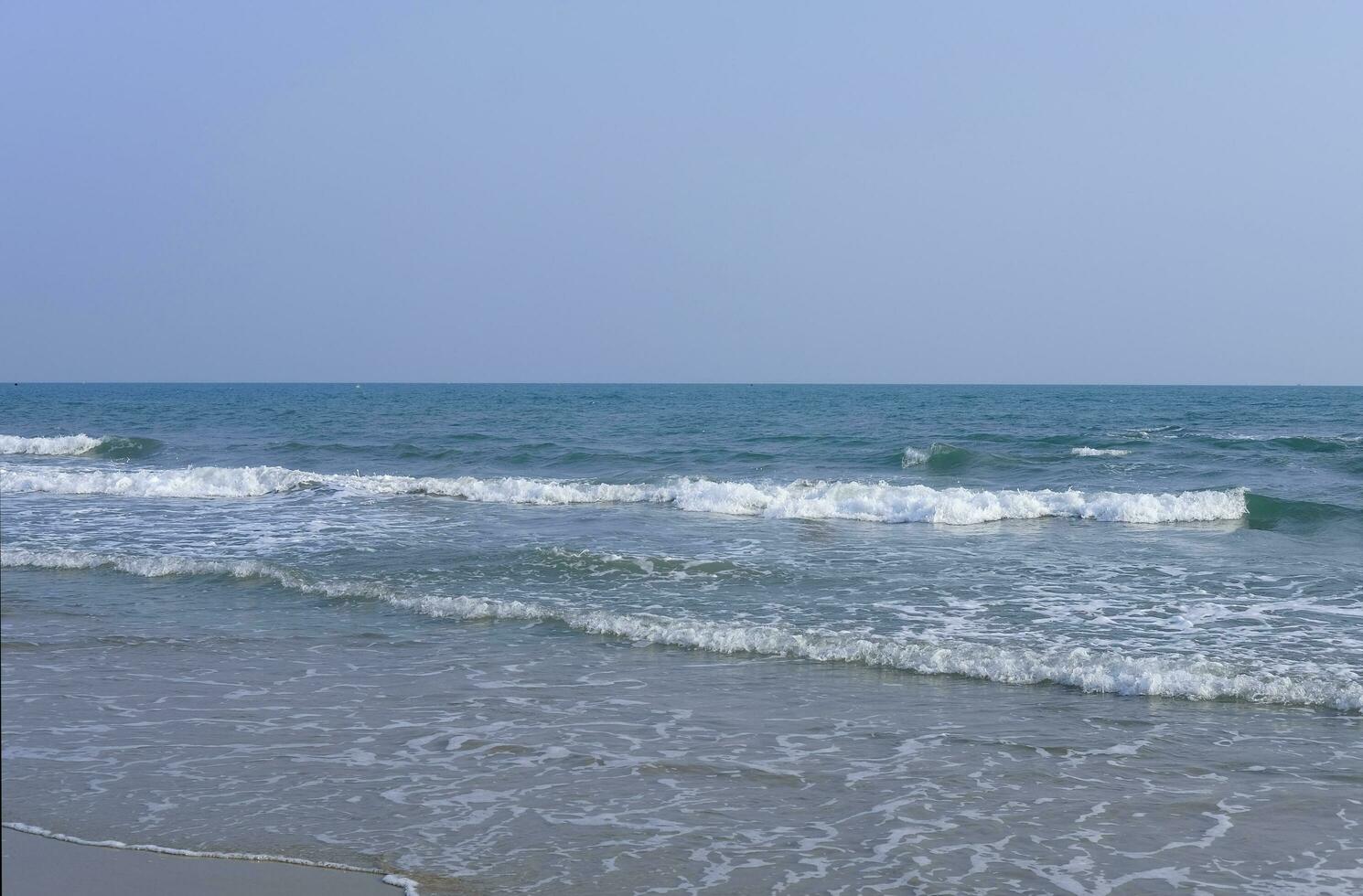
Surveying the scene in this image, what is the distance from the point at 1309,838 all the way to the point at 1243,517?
15.1 metres

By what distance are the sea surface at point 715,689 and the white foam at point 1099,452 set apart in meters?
9.48

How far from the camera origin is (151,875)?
5191 mm

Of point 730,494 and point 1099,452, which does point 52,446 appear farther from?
point 1099,452

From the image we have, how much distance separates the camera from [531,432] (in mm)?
40875

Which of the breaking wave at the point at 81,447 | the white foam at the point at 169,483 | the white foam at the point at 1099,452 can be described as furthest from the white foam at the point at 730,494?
the white foam at the point at 1099,452

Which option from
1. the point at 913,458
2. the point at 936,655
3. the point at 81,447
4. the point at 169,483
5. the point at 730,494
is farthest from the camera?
the point at 81,447

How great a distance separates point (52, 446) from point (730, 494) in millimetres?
24604

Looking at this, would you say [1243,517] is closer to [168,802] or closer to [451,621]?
[451,621]

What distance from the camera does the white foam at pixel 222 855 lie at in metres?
5.21

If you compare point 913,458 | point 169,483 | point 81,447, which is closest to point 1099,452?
point 913,458

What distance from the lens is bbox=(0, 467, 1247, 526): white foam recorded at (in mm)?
19547

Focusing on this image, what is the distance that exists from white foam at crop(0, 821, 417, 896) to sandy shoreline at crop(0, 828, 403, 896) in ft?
0.07

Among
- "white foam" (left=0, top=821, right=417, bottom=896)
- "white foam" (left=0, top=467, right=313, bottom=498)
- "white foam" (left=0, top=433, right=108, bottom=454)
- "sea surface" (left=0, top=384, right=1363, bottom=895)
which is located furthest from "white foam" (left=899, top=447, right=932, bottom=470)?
"white foam" (left=0, top=433, right=108, bottom=454)

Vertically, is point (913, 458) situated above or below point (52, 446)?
above
